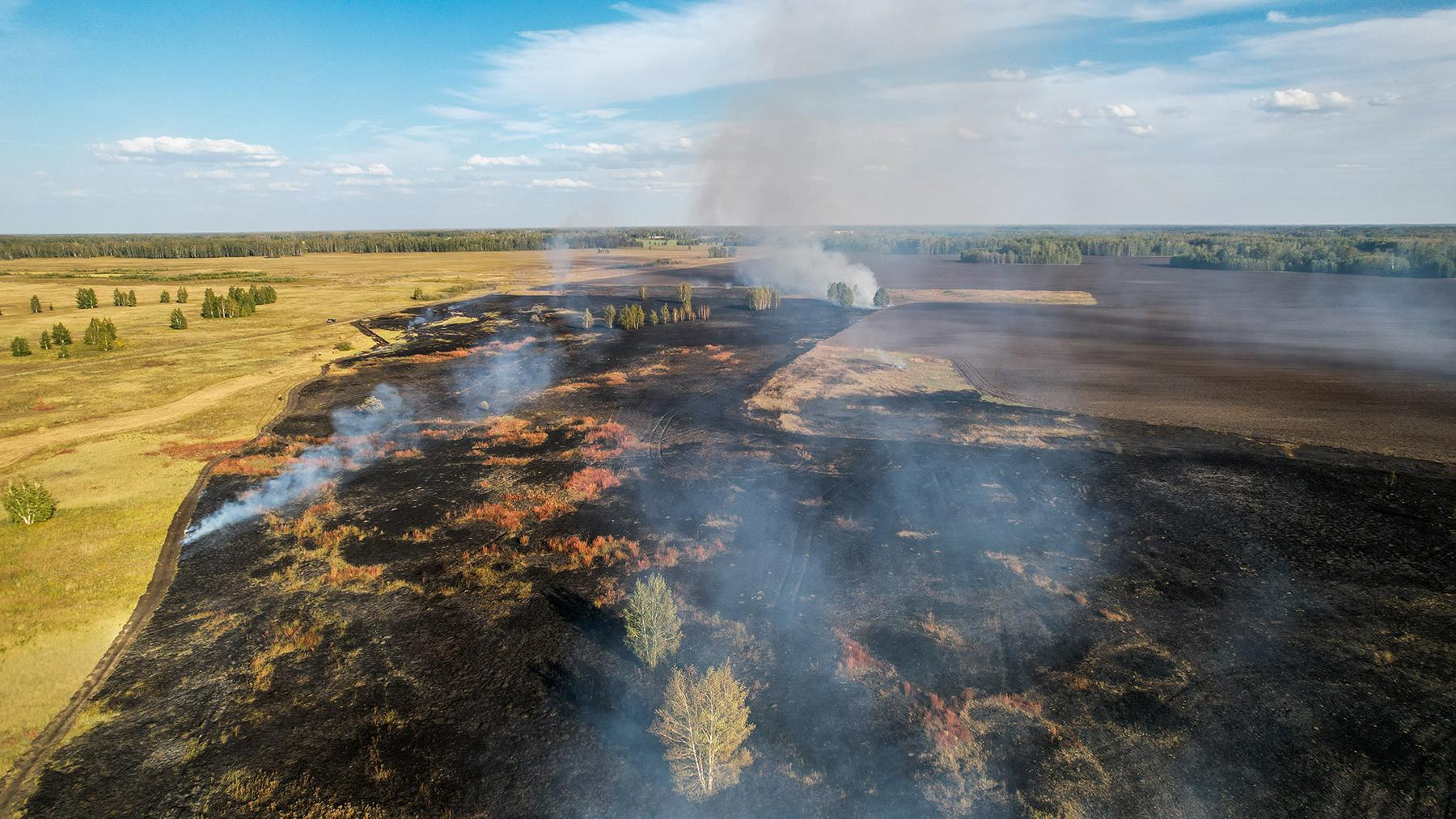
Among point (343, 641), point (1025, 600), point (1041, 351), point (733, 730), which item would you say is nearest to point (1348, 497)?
point (1025, 600)

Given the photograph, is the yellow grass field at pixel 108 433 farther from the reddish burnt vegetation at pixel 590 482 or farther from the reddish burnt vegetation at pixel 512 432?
the reddish burnt vegetation at pixel 590 482

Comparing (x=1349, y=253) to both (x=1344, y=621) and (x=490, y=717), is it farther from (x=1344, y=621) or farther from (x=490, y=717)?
(x=490, y=717)

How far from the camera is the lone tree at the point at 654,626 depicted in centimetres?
1878

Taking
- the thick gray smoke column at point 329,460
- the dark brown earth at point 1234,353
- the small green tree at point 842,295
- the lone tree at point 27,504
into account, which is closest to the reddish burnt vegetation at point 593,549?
the thick gray smoke column at point 329,460

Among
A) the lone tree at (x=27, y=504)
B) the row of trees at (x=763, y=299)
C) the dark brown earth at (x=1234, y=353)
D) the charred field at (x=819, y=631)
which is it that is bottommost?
the charred field at (x=819, y=631)

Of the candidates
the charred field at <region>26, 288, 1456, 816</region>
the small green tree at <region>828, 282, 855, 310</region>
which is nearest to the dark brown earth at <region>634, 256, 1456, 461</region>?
the charred field at <region>26, 288, 1456, 816</region>

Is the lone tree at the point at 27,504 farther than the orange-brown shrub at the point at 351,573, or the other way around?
the lone tree at the point at 27,504

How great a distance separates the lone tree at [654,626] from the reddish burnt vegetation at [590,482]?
11.7 metres

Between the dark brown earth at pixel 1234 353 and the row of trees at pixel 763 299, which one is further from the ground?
the row of trees at pixel 763 299

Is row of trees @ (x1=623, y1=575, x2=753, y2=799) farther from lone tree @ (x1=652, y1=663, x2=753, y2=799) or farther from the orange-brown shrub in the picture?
the orange-brown shrub

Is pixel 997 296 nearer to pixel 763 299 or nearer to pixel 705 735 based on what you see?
pixel 763 299

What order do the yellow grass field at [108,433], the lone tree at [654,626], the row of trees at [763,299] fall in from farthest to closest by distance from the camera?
the row of trees at [763,299]
the yellow grass field at [108,433]
the lone tree at [654,626]

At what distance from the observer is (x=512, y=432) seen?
39.6 meters

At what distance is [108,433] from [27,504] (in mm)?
14960
